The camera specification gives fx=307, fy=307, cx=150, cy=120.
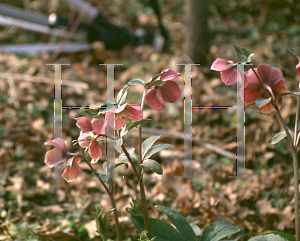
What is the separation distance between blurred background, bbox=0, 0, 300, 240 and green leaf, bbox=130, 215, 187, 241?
41cm

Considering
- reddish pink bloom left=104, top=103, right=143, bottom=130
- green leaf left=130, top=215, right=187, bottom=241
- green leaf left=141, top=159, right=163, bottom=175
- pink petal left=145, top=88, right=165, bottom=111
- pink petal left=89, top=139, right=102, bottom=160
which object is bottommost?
green leaf left=130, top=215, right=187, bottom=241

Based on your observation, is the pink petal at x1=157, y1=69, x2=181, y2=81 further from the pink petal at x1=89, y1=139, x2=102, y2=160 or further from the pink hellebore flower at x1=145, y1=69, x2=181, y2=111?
the pink petal at x1=89, y1=139, x2=102, y2=160

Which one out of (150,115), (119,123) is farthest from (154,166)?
(150,115)

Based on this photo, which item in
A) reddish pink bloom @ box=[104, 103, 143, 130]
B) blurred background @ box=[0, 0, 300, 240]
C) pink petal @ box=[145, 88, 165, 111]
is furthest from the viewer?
blurred background @ box=[0, 0, 300, 240]

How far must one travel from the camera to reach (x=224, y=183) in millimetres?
1605

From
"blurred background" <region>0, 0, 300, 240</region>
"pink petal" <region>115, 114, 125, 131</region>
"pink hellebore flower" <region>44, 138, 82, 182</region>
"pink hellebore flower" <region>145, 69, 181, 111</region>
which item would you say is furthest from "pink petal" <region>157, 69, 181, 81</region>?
"blurred background" <region>0, 0, 300, 240</region>

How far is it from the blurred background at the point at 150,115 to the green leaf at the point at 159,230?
0.41m

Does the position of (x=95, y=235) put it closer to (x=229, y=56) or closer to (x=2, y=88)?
(x=2, y=88)

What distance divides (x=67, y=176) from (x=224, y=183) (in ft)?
3.20

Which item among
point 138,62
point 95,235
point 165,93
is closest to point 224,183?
point 95,235

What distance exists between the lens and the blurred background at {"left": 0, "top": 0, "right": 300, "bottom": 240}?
4.62 ft

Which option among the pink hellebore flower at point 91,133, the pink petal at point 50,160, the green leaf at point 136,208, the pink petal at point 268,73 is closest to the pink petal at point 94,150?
the pink hellebore flower at point 91,133

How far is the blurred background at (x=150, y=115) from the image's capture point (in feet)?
4.62

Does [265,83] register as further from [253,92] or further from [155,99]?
[155,99]
